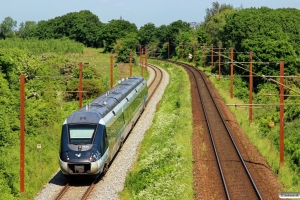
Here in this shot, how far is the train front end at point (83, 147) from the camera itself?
68.7 ft

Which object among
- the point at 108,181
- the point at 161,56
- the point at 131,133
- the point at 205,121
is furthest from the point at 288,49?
the point at 161,56

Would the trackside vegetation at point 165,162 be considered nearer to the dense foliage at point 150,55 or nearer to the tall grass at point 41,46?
the dense foliage at point 150,55

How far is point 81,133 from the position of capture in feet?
71.7

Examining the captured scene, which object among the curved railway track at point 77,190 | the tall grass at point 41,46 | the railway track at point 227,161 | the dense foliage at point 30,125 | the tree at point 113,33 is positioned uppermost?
the tree at point 113,33

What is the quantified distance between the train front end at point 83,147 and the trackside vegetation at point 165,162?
5.78ft

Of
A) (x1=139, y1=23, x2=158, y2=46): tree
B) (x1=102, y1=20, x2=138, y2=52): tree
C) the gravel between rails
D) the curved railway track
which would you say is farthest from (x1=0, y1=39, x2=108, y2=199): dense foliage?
(x1=139, y1=23, x2=158, y2=46): tree

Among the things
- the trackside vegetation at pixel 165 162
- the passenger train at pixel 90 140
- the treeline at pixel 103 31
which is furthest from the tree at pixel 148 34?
the passenger train at pixel 90 140

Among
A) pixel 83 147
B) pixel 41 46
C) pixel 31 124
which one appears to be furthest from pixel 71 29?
pixel 83 147

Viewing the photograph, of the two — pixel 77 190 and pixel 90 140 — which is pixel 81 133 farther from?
pixel 77 190

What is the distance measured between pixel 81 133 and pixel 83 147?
0.85m

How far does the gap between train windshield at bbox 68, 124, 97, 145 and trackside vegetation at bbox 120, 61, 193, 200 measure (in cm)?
265

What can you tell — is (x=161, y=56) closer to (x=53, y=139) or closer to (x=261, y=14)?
(x=261, y=14)

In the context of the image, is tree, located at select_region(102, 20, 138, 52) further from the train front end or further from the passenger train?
the train front end

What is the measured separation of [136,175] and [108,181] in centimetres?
141
